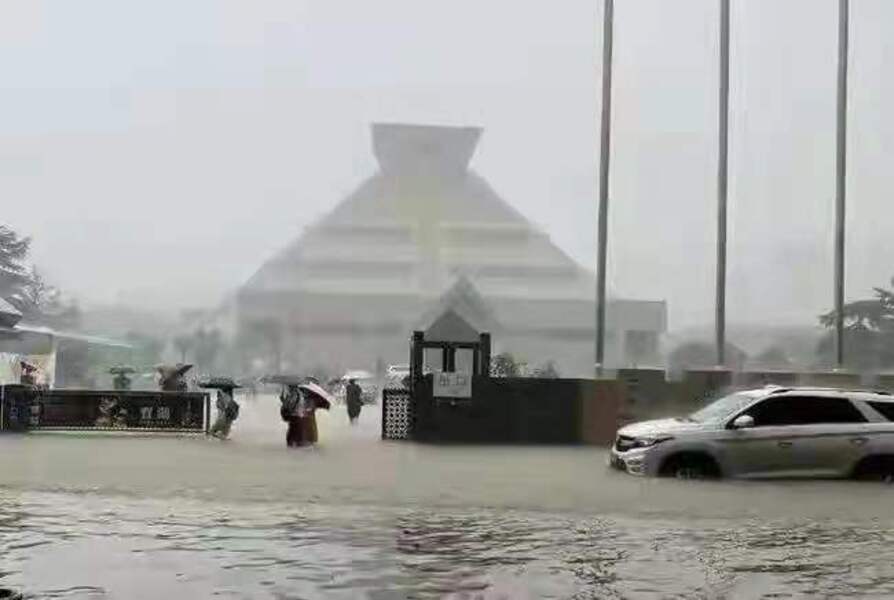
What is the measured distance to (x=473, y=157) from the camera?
79.9ft

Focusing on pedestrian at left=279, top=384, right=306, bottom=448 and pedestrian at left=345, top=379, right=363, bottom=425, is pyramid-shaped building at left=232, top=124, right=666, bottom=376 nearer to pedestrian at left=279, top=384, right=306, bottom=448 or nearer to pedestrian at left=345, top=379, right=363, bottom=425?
pedestrian at left=279, top=384, right=306, bottom=448

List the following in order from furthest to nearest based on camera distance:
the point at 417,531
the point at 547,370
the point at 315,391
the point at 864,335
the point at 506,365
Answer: the point at 864,335
the point at 547,370
the point at 506,365
the point at 315,391
the point at 417,531

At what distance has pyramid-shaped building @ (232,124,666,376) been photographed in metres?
22.8

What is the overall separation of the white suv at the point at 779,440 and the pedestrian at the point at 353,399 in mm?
11293

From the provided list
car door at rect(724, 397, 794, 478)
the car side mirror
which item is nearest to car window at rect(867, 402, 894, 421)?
car door at rect(724, 397, 794, 478)

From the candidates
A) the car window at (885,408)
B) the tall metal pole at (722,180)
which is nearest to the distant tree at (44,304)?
the tall metal pole at (722,180)

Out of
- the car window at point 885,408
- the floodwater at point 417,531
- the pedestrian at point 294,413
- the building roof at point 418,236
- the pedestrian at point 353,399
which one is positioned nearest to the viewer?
the floodwater at point 417,531

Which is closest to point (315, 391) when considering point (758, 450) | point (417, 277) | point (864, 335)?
point (417, 277)

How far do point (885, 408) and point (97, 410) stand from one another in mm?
14532

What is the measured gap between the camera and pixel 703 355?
82.8 feet

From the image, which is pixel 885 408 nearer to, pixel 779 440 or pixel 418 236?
pixel 779 440

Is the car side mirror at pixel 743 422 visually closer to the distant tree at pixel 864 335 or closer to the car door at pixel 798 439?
the car door at pixel 798 439

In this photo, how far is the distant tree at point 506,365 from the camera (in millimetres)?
24625

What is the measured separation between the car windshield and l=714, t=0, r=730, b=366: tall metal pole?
8.74 metres
